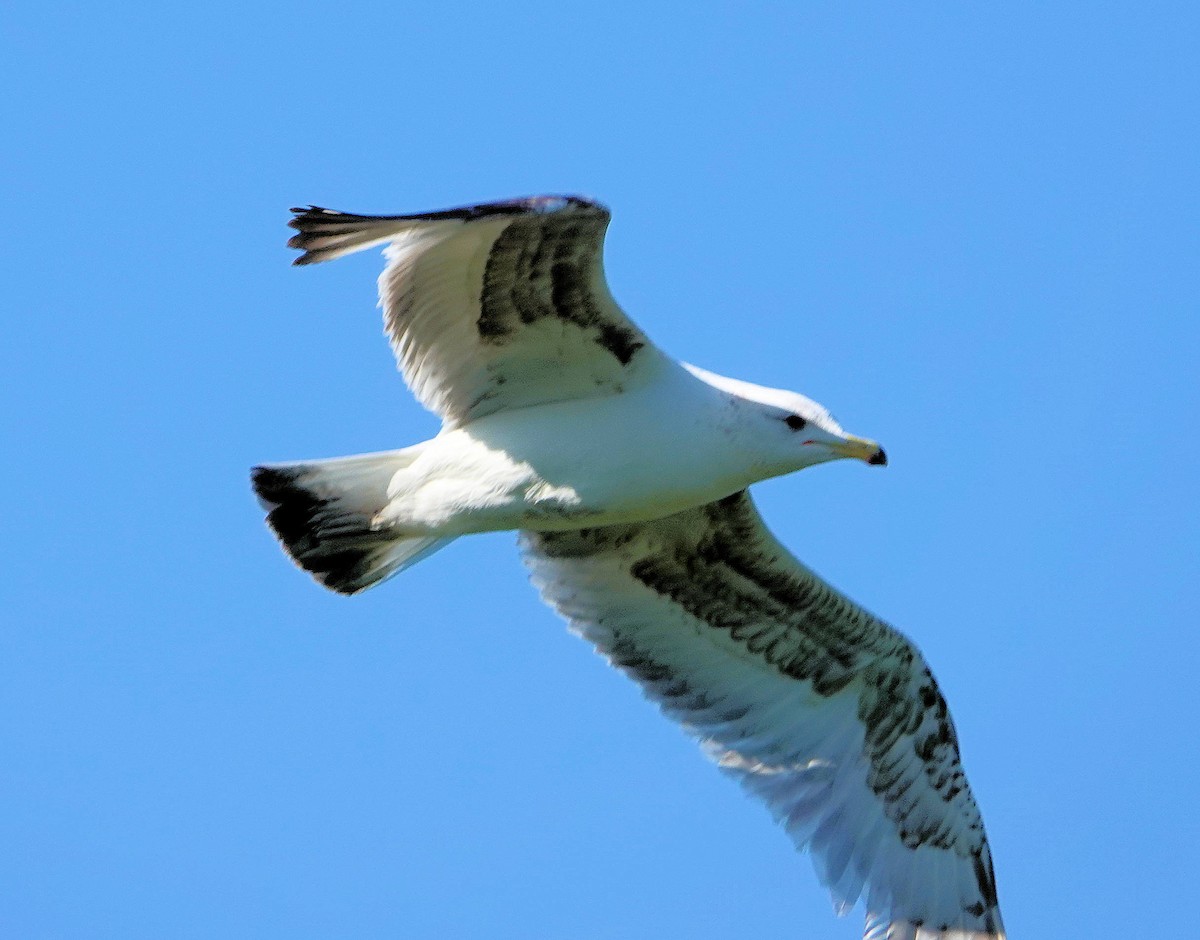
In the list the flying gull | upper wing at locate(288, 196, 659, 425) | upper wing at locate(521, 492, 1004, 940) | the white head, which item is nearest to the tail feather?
the flying gull

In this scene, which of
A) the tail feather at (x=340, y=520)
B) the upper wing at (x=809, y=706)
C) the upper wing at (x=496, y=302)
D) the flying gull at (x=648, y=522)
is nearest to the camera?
the upper wing at (x=496, y=302)

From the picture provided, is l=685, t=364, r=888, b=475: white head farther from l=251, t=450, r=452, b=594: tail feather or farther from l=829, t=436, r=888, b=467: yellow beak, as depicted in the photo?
l=251, t=450, r=452, b=594: tail feather

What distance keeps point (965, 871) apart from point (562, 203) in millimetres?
4378

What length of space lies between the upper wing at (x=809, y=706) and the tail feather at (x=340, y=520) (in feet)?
2.94

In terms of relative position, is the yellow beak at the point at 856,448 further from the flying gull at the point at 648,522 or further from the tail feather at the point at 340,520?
the tail feather at the point at 340,520

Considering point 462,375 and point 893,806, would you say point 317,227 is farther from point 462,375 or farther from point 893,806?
point 893,806

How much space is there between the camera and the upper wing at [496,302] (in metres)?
7.27

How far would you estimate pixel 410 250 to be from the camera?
7602 mm

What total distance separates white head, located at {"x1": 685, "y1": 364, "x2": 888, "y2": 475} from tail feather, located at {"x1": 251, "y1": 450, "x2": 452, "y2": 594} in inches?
61.3

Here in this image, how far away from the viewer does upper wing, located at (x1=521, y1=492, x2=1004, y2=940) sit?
923 cm

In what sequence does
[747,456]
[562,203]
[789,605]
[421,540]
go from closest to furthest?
[562,203] < [747,456] < [421,540] < [789,605]

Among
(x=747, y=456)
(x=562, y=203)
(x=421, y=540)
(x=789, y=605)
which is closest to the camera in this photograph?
(x=562, y=203)

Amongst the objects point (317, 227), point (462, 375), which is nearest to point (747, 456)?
point (462, 375)

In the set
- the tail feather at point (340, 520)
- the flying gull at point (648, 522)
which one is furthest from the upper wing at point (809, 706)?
the tail feather at point (340, 520)
